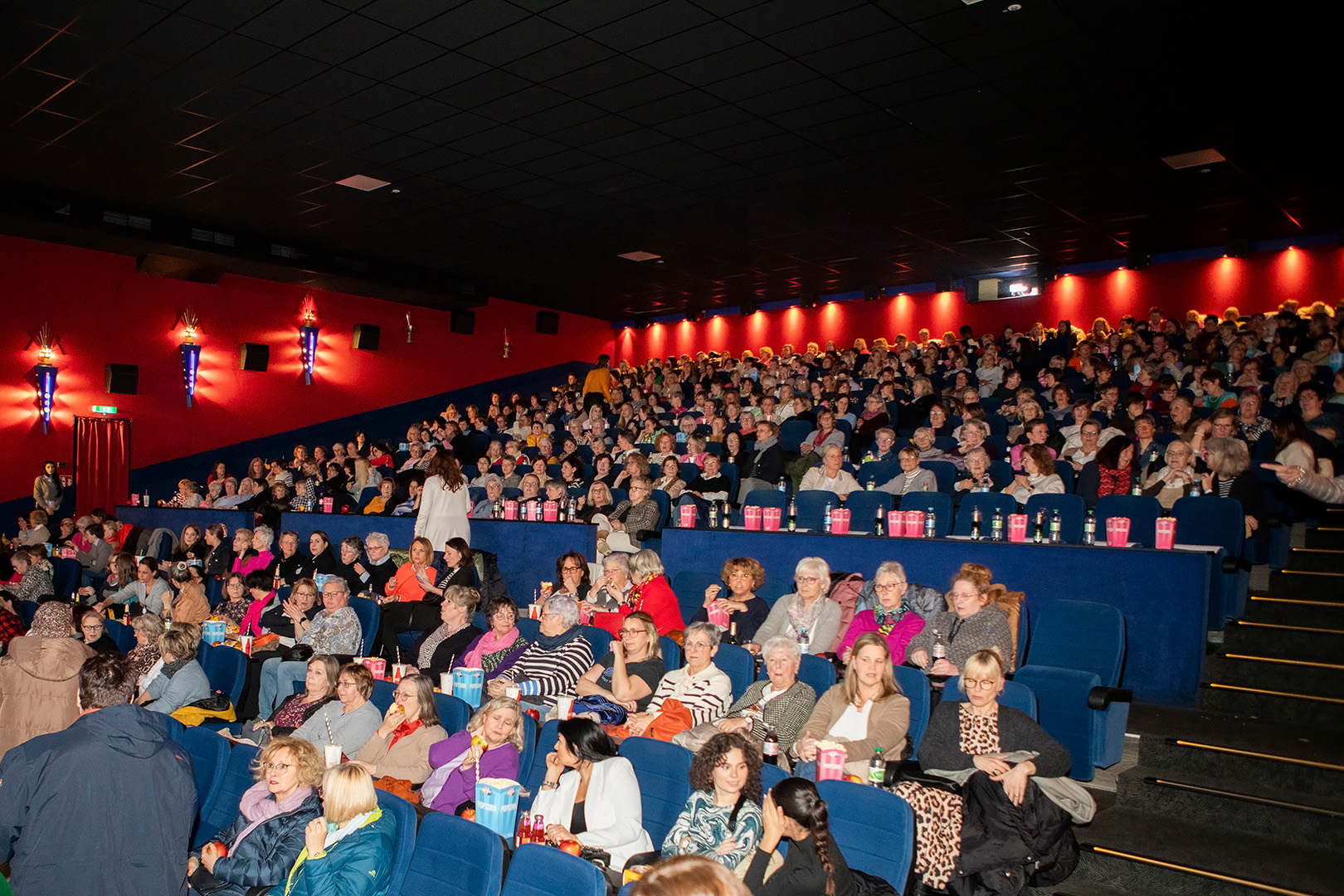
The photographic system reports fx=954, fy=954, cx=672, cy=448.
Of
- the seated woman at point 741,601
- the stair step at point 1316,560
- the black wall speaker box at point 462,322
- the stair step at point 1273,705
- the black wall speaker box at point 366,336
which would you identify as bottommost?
the stair step at point 1273,705

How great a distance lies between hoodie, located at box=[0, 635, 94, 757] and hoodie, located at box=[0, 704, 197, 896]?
1.83m

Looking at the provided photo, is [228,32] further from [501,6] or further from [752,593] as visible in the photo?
[752,593]

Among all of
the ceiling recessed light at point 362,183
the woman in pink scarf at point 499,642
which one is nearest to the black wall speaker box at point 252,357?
the ceiling recessed light at point 362,183

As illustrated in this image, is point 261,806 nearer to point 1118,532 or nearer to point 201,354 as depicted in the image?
point 1118,532

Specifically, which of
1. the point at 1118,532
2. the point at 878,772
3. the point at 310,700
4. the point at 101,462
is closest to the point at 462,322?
the point at 101,462

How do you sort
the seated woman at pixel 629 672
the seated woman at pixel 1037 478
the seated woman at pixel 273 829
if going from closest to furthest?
the seated woman at pixel 273 829, the seated woman at pixel 629 672, the seated woman at pixel 1037 478

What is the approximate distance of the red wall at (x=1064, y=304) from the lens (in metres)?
12.4

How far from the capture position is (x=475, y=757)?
3836 millimetres

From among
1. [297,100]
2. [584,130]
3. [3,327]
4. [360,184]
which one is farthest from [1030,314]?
[3,327]

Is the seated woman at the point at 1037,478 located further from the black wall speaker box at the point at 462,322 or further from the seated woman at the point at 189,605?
the black wall speaker box at the point at 462,322

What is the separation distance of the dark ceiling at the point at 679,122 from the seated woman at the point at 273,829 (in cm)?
487

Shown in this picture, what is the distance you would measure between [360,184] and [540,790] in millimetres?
8387

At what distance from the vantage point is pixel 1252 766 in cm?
394

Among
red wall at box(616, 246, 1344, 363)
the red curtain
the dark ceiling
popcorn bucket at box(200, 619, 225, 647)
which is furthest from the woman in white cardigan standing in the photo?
red wall at box(616, 246, 1344, 363)
